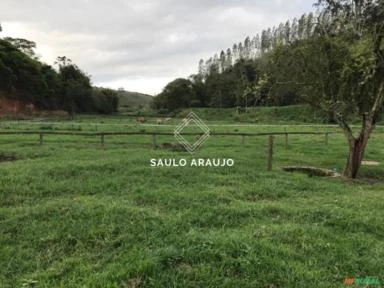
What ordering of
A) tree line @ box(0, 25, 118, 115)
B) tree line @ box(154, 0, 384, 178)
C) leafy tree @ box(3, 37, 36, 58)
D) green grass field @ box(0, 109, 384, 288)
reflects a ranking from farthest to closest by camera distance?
leafy tree @ box(3, 37, 36, 58), tree line @ box(0, 25, 118, 115), tree line @ box(154, 0, 384, 178), green grass field @ box(0, 109, 384, 288)

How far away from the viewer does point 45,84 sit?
2518 inches

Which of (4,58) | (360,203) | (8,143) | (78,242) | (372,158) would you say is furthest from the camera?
(4,58)

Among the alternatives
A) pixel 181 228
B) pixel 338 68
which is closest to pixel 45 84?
pixel 338 68

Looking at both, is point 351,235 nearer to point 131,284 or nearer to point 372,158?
point 131,284

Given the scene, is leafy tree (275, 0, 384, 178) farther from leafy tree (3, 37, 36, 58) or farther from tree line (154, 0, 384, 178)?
leafy tree (3, 37, 36, 58)

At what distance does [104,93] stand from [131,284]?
259ft

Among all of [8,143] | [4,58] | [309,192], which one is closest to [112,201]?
[309,192]

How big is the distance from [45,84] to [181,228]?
6385 cm

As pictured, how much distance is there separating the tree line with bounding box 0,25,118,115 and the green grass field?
2143 inches

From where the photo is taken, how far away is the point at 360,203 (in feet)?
25.6

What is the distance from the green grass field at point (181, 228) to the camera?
4.40 metres

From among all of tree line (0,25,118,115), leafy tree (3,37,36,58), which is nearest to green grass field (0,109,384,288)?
tree line (0,25,118,115)

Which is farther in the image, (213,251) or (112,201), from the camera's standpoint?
(112,201)

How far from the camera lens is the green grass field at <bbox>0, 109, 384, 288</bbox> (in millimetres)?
4402
